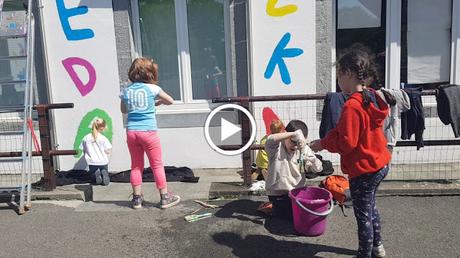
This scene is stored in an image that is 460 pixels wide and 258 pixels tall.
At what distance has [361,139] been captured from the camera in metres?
3.17

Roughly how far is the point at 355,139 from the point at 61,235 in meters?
2.91

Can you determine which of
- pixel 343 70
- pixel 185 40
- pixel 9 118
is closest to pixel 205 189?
pixel 185 40

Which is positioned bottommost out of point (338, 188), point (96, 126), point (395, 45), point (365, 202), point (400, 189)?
point (400, 189)

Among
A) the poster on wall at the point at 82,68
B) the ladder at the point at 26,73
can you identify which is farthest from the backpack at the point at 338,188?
the ladder at the point at 26,73

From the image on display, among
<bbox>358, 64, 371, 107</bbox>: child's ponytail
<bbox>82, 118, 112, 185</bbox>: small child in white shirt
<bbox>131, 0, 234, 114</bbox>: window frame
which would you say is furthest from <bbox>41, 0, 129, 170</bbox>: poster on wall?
<bbox>358, 64, 371, 107</bbox>: child's ponytail

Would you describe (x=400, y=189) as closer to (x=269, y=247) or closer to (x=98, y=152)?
(x=269, y=247)

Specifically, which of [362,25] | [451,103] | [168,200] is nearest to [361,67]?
[451,103]

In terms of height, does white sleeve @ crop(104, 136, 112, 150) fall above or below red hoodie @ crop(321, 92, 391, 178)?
below

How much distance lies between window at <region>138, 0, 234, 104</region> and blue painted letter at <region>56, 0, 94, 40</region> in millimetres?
760

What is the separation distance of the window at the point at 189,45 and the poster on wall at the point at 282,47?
515mm

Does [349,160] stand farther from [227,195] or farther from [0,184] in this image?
[0,184]

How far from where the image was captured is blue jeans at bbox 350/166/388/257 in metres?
3.25

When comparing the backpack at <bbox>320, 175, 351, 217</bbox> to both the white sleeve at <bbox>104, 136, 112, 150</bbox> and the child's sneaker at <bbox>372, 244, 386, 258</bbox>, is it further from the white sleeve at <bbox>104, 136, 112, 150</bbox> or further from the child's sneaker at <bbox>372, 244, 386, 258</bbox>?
the white sleeve at <bbox>104, 136, 112, 150</bbox>

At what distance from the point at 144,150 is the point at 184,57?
2.14 meters
